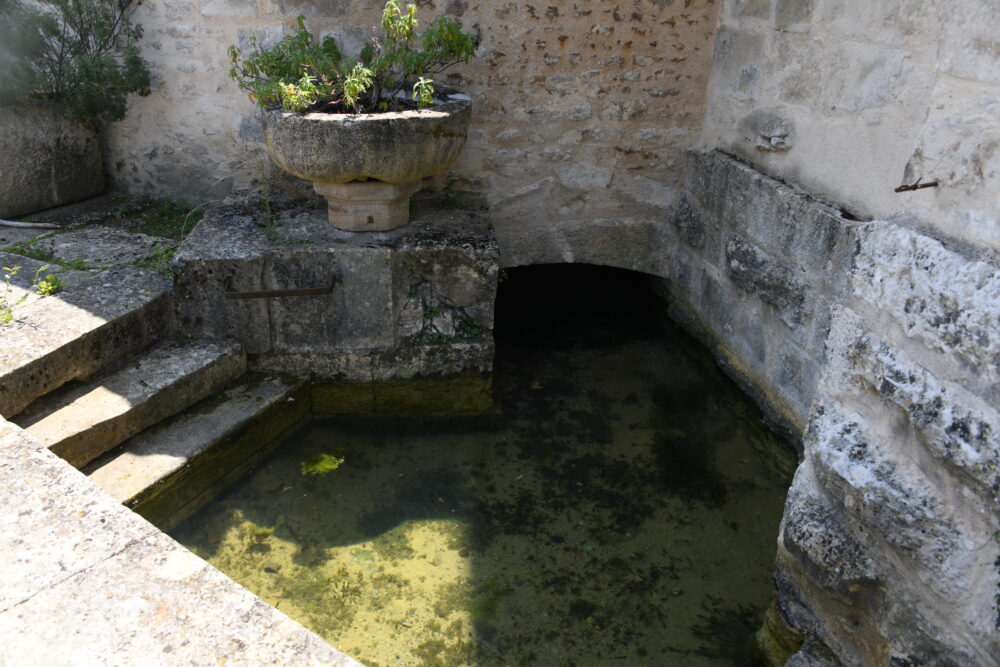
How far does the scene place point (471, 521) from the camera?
2932 millimetres

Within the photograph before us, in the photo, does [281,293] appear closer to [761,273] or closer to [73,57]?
[73,57]

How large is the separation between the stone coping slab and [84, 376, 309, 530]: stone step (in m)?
0.85

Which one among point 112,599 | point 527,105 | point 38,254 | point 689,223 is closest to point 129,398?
point 38,254

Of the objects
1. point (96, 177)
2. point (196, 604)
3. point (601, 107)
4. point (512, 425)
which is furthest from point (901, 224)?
point (96, 177)

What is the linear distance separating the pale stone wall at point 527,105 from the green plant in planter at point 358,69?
0.92ft

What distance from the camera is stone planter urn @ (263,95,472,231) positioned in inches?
125

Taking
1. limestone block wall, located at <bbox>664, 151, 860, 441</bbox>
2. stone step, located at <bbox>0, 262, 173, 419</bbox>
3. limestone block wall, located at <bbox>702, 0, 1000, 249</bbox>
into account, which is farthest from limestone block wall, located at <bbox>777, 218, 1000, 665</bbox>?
stone step, located at <bbox>0, 262, 173, 419</bbox>

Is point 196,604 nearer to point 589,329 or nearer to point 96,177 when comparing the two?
point 589,329

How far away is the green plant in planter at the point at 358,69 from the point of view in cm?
330

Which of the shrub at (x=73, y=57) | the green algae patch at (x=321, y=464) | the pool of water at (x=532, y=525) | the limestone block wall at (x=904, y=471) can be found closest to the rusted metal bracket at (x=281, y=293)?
the pool of water at (x=532, y=525)

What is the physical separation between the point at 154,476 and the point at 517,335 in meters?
2.10

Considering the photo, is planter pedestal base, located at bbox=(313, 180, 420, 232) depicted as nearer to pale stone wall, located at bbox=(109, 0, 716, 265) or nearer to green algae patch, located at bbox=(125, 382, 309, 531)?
pale stone wall, located at bbox=(109, 0, 716, 265)

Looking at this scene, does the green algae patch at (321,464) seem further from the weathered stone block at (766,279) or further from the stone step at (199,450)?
the weathered stone block at (766,279)

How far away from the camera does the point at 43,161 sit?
412 cm
